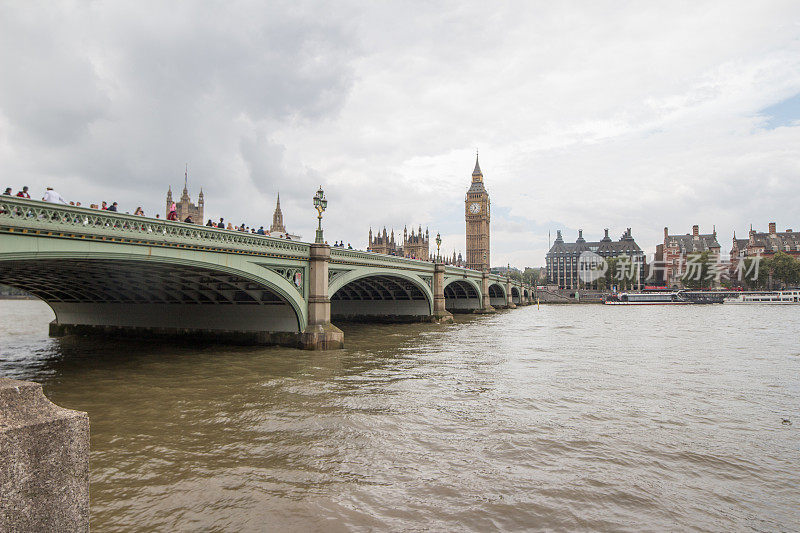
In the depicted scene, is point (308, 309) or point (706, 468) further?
point (308, 309)

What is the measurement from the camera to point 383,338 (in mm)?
31703

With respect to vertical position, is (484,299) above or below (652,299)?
above

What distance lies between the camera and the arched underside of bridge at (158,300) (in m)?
20.6

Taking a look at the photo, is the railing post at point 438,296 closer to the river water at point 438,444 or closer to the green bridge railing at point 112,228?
the river water at point 438,444

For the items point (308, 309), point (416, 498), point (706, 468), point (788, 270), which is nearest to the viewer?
point (416, 498)

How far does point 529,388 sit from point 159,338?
2469 centimetres

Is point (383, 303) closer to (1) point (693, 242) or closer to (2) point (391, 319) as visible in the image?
(2) point (391, 319)

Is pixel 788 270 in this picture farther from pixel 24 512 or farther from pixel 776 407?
pixel 24 512

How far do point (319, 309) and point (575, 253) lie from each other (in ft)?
588

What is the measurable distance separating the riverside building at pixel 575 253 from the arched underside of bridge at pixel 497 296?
95226 mm

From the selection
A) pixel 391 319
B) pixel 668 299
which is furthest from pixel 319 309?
pixel 668 299

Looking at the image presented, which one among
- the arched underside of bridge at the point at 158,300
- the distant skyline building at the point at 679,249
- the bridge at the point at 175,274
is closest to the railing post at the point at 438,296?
the bridge at the point at 175,274

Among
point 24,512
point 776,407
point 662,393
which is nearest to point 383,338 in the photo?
point 662,393

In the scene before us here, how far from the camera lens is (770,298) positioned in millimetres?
99375
